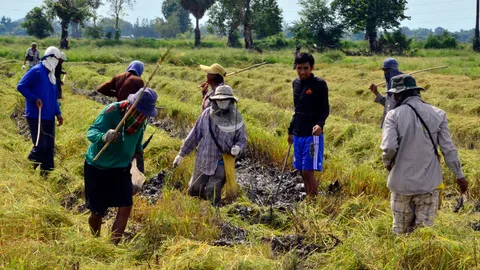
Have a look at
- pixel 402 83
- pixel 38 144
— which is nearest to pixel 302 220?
pixel 402 83

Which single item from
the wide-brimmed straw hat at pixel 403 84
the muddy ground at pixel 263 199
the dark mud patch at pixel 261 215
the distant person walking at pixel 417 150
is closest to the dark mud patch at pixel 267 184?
the muddy ground at pixel 263 199

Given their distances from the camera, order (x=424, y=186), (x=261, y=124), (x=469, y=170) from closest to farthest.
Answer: (x=424, y=186)
(x=469, y=170)
(x=261, y=124)

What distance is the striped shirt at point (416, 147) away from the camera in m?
3.82

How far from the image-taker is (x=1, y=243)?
3.52 m

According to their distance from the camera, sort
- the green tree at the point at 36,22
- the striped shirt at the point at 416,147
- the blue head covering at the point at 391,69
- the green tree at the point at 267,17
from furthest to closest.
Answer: the green tree at the point at 36,22 < the green tree at the point at 267,17 < the blue head covering at the point at 391,69 < the striped shirt at the point at 416,147

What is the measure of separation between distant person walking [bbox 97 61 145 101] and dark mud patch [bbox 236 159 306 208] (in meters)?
1.55

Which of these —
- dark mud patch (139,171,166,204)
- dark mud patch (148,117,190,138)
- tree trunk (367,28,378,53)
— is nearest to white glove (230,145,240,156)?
dark mud patch (139,171,166,204)

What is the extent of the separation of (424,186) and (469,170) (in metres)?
3.16

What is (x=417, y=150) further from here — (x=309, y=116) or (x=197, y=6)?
(x=197, y=6)

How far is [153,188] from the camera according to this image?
6.04m

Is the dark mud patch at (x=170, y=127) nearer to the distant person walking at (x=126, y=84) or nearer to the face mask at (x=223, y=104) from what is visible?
the distant person walking at (x=126, y=84)

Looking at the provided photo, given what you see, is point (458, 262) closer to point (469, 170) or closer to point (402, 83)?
point (402, 83)

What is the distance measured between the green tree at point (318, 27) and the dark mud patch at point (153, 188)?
124 ft

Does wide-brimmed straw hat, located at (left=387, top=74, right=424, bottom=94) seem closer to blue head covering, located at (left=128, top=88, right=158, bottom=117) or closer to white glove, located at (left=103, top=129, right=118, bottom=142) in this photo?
blue head covering, located at (left=128, top=88, right=158, bottom=117)
